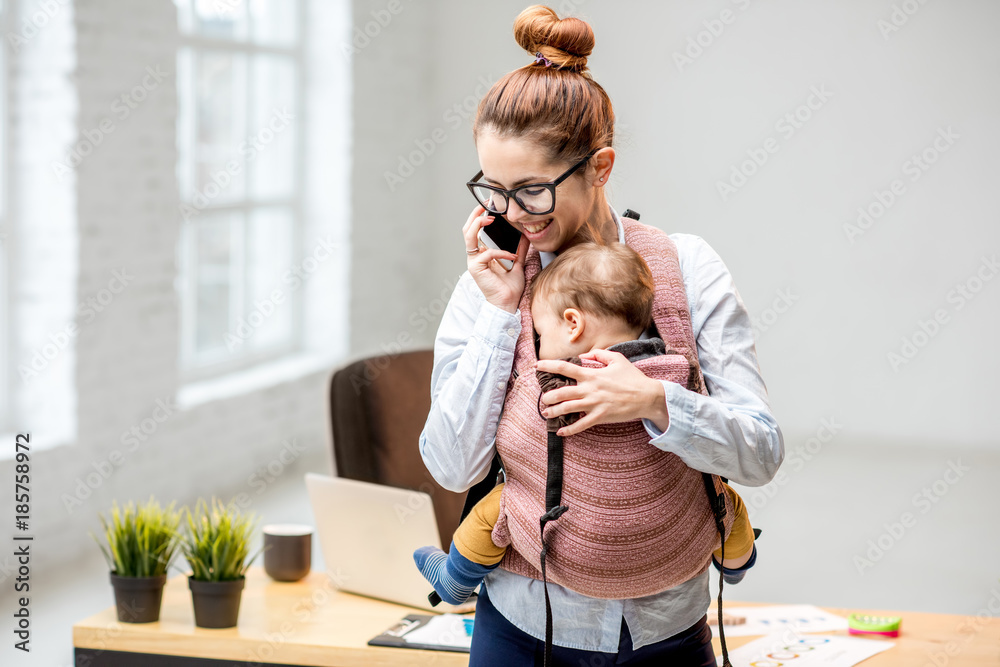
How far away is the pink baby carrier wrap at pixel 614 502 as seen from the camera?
4.25 ft

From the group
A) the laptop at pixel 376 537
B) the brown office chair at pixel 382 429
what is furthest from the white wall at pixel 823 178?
the laptop at pixel 376 537

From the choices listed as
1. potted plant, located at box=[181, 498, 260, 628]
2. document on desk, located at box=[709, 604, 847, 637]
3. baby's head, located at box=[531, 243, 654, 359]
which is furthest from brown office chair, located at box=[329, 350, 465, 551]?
baby's head, located at box=[531, 243, 654, 359]

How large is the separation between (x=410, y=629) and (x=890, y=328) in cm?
534

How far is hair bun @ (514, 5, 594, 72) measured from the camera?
4.64 feet

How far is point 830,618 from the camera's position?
2047 mm

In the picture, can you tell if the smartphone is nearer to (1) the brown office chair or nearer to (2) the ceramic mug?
(2) the ceramic mug

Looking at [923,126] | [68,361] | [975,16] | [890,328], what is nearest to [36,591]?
[68,361]

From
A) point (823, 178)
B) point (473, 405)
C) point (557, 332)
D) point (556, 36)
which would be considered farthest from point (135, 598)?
point (823, 178)

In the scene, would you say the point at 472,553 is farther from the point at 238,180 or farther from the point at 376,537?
the point at 238,180

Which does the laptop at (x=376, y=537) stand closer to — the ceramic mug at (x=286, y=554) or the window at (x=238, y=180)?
the ceramic mug at (x=286, y=554)

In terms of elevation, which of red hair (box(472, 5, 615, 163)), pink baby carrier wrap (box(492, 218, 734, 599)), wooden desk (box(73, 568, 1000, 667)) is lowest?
wooden desk (box(73, 568, 1000, 667))

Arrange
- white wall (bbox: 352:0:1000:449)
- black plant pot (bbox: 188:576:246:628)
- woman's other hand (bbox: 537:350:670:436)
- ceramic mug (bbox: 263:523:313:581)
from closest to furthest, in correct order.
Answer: woman's other hand (bbox: 537:350:670:436) → black plant pot (bbox: 188:576:246:628) → ceramic mug (bbox: 263:523:313:581) → white wall (bbox: 352:0:1000:449)

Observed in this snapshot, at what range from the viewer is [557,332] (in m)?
1.38

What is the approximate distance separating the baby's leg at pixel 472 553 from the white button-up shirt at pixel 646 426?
3 cm
